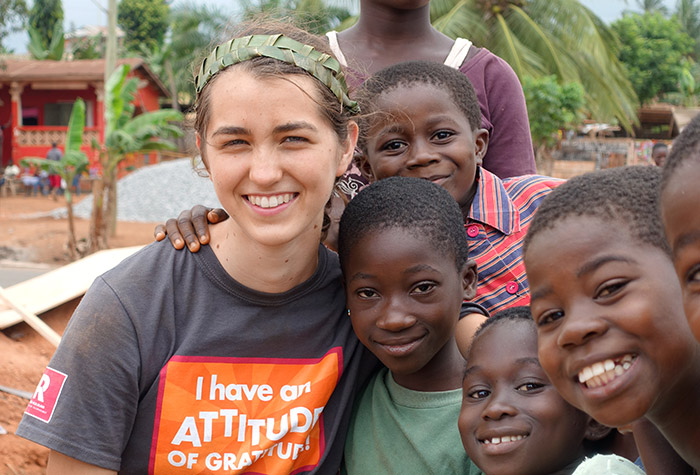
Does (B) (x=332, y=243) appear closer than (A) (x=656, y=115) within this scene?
Yes

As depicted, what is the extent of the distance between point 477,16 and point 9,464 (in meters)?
16.6

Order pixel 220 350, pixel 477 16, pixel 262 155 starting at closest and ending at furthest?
pixel 262 155 < pixel 220 350 < pixel 477 16

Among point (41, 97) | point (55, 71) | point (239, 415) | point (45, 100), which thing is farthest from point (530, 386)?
point (41, 97)

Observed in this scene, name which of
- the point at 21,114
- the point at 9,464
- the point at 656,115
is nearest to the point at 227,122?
the point at 9,464

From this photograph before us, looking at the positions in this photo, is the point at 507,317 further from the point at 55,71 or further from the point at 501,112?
the point at 55,71

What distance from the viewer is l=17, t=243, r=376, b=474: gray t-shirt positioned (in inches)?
78.4

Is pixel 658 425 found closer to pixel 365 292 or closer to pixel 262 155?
pixel 365 292

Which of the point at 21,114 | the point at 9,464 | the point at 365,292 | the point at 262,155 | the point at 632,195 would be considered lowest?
the point at 21,114

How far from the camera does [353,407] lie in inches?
92.7

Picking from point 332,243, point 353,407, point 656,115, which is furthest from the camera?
point 656,115

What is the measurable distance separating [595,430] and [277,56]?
55.4 inches

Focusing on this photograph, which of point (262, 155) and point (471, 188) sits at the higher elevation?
point (262, 155)

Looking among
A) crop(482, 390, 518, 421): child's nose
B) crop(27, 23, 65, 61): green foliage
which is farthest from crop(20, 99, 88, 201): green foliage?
crop(27, 23, 65, 61): green foliage

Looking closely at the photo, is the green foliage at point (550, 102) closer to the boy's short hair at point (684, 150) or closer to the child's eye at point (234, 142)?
the child's eye at point (234, 142)
